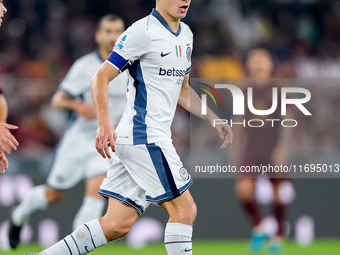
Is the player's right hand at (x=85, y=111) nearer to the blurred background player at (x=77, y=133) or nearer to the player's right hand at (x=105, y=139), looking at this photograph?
the blurred background player at (x=77, y=133)

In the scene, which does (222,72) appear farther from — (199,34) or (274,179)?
(274,179)

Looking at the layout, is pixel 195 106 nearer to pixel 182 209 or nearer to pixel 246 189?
pixel 182 209

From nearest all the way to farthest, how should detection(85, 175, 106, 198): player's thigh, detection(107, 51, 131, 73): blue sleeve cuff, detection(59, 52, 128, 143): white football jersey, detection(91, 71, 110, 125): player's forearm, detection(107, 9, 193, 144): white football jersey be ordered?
detection(91, 71, 110, 125): player's forearm, detection(107, 51, 131, 73): blue sleeve cuff, detection(107, 9, 193, 144): white football jersey, detection(85, 175, 106, 198): player's thigh, detection(59, 52, 128, 143): white football jersey

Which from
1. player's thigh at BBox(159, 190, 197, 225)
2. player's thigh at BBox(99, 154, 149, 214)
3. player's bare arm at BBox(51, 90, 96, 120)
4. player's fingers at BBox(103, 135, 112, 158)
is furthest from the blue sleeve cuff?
player's bare arm at BBox(51, 90, 96, 120)

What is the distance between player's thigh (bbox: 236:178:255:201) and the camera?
292 inches

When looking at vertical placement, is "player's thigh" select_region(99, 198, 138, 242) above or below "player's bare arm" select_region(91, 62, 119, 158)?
below

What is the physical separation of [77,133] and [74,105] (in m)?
0.36

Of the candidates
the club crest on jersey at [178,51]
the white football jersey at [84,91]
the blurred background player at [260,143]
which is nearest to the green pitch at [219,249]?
the blurred background player at [260,143]

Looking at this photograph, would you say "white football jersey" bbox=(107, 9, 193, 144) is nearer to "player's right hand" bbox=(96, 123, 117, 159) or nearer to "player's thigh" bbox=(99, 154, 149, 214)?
"player's thigh" bbox=(99, 154, 149, 214)

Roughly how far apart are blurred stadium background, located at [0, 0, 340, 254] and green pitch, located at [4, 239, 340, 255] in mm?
139

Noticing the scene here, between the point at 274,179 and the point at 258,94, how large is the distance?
1067 mm

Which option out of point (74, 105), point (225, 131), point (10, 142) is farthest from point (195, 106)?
point (74, 105)

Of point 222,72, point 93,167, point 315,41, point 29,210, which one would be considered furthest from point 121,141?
point 315,41

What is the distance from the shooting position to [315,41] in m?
12.2
